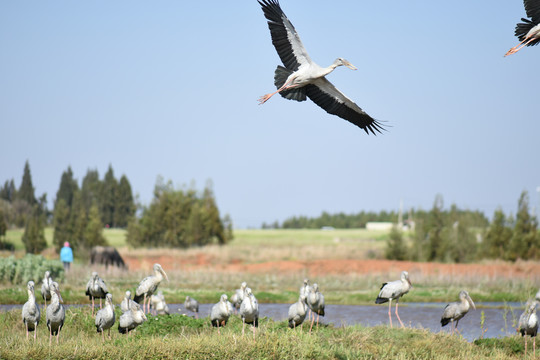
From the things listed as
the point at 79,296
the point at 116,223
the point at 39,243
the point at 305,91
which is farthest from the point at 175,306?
the point at 116,223

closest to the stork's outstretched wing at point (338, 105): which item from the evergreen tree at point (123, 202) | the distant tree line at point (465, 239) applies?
the distant tree line at point (465, 239)

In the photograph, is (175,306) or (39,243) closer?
(175,306)

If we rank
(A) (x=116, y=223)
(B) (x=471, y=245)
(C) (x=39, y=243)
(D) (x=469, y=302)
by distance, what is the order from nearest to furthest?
(D) (x=469, y=302) < (B) (x=471, y=245) < (C) (x=39, y=243) < (A) (x=116, y=223)

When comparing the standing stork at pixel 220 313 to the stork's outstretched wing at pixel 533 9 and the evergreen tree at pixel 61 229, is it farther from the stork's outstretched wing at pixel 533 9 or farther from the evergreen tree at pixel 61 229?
the evergreen tree at pixel 61 229

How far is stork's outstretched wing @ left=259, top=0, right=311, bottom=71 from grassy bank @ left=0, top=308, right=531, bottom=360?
4.32 metres

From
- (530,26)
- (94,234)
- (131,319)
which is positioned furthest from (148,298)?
(94,234)

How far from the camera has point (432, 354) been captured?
10.7 meters

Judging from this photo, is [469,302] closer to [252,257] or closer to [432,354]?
[432,354]

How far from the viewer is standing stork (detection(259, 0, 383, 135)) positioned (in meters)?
10.9

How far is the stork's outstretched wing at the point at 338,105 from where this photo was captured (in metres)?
11.7

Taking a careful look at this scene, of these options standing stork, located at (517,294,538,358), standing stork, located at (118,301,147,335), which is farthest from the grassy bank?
standing stork, located at (517,294,538,358)

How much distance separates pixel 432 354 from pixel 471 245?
2934 cm

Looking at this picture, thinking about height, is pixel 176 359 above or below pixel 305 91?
below

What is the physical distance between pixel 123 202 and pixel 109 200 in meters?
1.61
